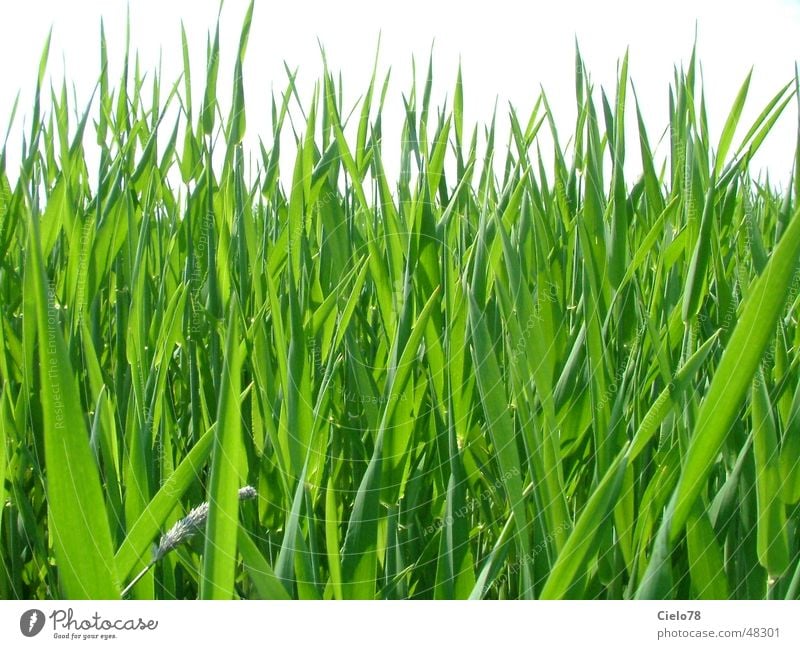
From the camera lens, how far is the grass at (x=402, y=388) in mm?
296

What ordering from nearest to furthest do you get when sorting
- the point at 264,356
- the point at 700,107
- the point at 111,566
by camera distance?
the point at 111,566 < the point at 264,356 < the point at 700,107

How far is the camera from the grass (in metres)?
0.30

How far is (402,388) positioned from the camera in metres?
0.37

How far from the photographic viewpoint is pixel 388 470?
368mm

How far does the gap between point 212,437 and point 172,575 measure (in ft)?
0.31

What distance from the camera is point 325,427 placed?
15.3 inches

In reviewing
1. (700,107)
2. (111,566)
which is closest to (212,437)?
(111,566)

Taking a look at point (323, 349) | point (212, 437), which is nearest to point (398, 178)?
point (323, 349)

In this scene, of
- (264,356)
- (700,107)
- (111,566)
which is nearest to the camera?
(111,566)
